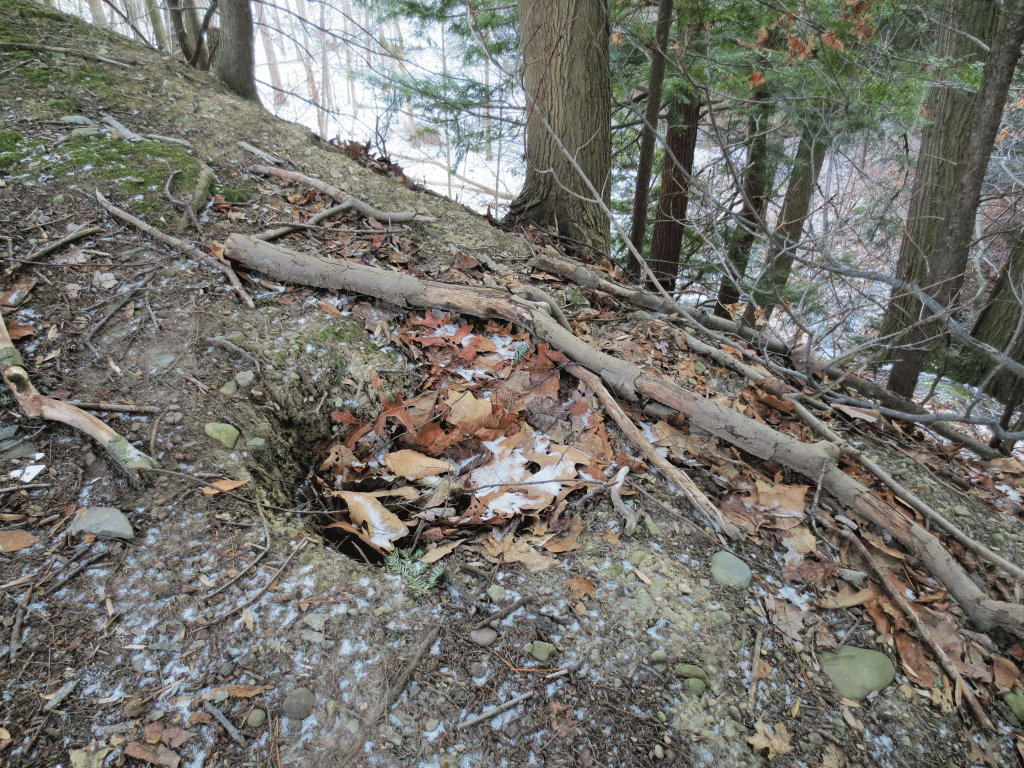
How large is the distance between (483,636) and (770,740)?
950 mm

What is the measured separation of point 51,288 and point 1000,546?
478 centimetres

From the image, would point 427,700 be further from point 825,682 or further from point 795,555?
point 795,555

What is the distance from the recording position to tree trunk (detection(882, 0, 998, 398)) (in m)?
5.13

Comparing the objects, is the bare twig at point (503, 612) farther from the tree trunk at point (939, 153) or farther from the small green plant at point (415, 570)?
the tree trunk at point (939, 153)

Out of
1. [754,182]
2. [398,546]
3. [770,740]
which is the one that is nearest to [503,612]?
[398,546]

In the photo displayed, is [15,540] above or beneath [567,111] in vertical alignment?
beneath

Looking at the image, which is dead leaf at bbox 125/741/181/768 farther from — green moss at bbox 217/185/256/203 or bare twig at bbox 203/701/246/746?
green moss at bbox 217/185/256/203

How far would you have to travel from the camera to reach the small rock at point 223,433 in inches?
86.6

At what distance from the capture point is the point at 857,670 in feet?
5.94

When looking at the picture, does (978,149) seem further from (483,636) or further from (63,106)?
(63,106)

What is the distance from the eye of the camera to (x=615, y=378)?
109 inches

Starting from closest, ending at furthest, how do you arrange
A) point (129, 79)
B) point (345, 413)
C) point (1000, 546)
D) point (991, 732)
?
point (991, 732) → point (1000, 546) → point (345, 413) → point (129, 79)

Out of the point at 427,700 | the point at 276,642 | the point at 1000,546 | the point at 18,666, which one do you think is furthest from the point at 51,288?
the point at 1000,546

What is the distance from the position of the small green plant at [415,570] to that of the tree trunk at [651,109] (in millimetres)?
3229
